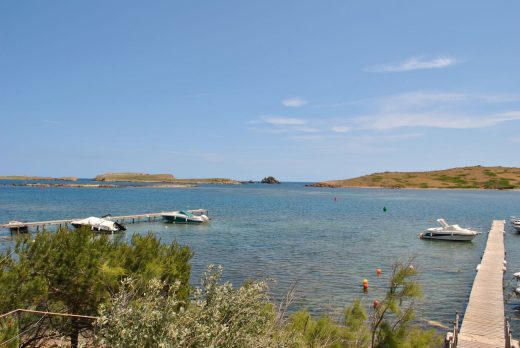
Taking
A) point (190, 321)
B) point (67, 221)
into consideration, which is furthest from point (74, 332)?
point (67, 221)

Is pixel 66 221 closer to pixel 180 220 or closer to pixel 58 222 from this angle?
pixel 58 222

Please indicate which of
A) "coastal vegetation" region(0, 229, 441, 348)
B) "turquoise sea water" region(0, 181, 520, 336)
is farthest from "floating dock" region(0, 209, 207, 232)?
"coastal vegetation" region(0, 229, 441, 348)

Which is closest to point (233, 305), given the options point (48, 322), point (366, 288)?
point (48, 322)

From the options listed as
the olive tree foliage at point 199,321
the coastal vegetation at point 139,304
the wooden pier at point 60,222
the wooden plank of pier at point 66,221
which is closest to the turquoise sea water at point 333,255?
the wooden plank of pier at point 66,221

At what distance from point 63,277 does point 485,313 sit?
19.5 meters

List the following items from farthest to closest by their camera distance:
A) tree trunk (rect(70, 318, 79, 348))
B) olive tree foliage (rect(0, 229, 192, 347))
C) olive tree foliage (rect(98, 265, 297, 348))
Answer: tree trunk (rect(70, 318, 79, 348)), olive tree foliage (rect(0, 229, 192, 347)), olive tree foliage (rect(98, 265, 297, 348))

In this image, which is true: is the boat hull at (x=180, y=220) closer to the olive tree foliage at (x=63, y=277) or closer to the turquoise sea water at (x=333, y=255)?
the turquoise sea water at (x=333, y=255)

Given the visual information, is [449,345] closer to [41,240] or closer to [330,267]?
[41,240]

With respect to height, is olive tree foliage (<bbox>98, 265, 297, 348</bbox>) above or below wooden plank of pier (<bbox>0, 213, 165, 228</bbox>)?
above

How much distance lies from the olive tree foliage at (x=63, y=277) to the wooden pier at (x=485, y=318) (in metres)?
12.2

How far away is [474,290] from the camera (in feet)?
83.9

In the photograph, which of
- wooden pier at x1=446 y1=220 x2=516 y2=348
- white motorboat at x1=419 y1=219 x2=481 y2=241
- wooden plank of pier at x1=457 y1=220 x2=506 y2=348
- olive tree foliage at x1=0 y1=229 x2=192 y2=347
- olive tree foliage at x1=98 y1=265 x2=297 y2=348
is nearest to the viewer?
olive tree foliage at x1=98 y1=265 x2=297 y2=348

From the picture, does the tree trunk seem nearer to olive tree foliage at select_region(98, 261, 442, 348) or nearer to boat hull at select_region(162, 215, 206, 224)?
olive tree foliage at select_region(98, 261, 442, 348)

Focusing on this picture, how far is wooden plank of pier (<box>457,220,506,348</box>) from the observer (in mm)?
17891
